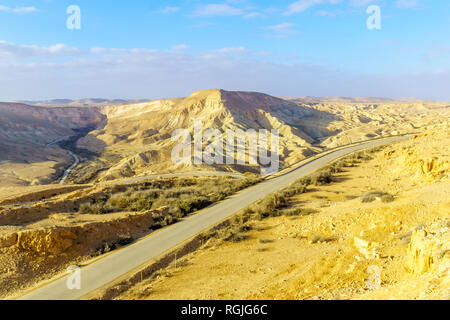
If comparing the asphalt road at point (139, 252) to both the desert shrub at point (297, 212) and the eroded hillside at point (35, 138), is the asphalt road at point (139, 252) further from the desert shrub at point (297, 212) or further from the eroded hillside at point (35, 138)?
the eroded hillside at point (35, 138)

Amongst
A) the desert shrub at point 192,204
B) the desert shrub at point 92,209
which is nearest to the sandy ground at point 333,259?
the desert shrub at point 192,204

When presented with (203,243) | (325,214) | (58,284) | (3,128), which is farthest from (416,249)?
(3,128)

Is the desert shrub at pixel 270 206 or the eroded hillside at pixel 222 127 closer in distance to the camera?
the desert shrub at pixel 270 206

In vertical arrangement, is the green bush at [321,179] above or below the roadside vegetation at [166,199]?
above

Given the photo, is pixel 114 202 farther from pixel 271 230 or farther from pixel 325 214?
pixel 325 214

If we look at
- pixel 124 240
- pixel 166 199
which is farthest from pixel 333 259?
pixel 166 199

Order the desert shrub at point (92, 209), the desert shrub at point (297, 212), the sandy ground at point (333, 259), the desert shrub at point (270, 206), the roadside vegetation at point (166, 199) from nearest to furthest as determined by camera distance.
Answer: the sandy ground at point (333, 259) → the desert shrub at point (297, 212) → the desert shrub at point (270, 206) → the desert shrub at point (92, 209) → the roadside vegetation at point (166, 199)

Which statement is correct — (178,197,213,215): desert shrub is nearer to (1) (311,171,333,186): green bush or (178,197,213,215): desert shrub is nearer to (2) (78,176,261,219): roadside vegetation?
(2) (78,176,261,219): roadside vegetation

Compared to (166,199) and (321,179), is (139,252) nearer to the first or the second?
(166,199)
